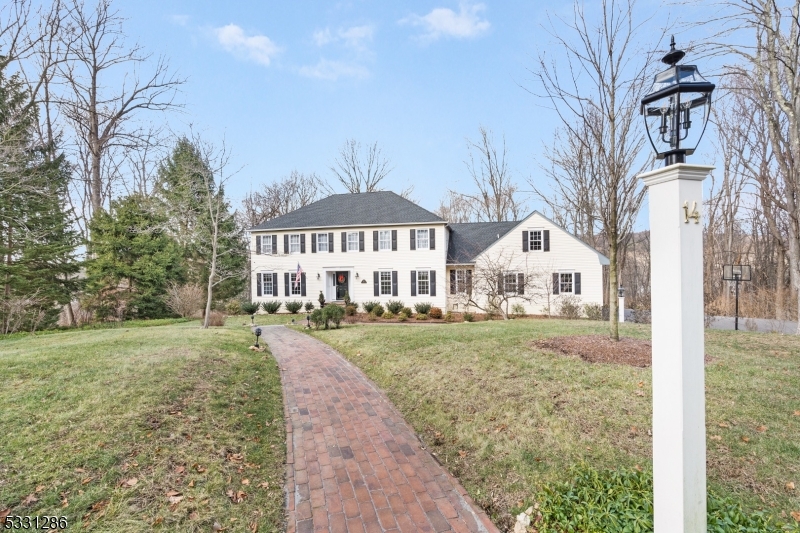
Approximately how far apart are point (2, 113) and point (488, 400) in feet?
63.1

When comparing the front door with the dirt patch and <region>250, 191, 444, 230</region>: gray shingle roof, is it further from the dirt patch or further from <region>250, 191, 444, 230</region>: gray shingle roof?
the dirt patch

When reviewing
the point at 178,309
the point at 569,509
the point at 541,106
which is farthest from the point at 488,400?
the point at 178,309

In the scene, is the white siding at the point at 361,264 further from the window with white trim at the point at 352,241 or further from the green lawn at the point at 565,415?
the green lawn at the point at 565,415

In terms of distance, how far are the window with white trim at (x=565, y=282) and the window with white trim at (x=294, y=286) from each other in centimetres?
1457

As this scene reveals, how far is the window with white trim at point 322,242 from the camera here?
20219 millimetres

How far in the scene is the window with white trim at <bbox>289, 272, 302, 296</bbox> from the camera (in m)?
20.4

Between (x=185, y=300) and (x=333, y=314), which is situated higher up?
(x=185, y=300)

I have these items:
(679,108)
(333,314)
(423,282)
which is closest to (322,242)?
(423,282)

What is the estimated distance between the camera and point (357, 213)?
20.5 metres

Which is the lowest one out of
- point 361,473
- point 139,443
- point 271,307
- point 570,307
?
point 361,473

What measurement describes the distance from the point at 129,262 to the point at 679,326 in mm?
21344

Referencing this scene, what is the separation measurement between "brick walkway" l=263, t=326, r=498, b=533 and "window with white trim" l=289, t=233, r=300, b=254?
51.4ft

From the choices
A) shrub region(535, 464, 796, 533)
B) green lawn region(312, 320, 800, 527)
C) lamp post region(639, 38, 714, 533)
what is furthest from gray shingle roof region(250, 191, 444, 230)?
lamp post region(639, 38, 714, 533)

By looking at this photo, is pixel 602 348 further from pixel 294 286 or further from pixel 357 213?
pixel 294 286
